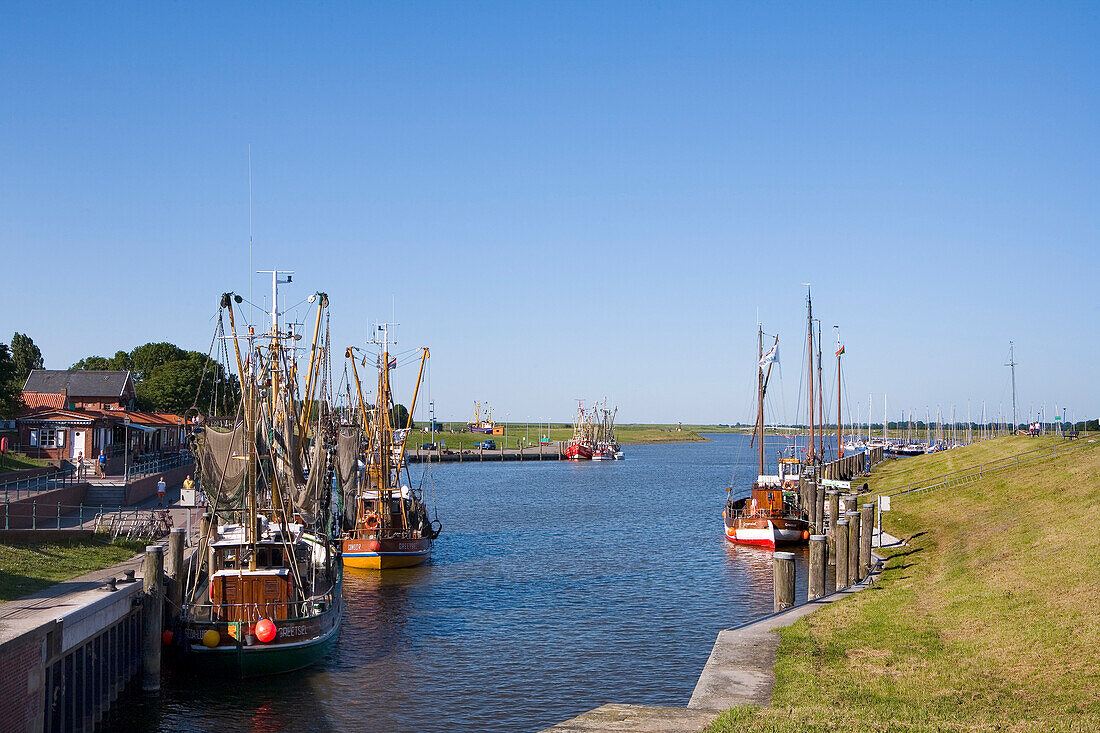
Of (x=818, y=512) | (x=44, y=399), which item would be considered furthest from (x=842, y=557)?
(x=44, y=399)

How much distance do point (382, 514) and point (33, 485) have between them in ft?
58.5

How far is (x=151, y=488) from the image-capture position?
61031 mm

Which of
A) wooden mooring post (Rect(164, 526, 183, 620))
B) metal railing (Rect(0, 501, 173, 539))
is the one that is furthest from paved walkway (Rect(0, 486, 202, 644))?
metal railing (Rect(0, 501, 173, 539))

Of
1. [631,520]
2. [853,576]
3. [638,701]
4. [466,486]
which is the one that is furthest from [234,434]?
[466,486]

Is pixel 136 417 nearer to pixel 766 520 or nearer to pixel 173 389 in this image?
pixel 173 389

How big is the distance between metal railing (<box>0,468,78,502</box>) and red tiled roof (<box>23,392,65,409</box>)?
3520 cm

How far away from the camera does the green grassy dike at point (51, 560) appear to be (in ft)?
94.6

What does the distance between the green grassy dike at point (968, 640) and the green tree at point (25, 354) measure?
137 meters

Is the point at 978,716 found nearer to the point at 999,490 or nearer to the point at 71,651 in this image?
the point at 71,651

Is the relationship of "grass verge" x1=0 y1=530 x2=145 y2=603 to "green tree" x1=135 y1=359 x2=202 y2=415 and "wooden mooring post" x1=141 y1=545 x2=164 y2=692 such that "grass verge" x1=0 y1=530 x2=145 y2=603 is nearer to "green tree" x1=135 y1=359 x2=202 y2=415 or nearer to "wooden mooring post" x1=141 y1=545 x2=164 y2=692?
"wooden mooring post" x1=141 y1=545 x2=164 y2=692

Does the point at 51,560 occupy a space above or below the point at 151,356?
below

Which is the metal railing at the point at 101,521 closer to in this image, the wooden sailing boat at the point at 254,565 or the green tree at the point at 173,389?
the wooden sailing boat at the point at 254,565

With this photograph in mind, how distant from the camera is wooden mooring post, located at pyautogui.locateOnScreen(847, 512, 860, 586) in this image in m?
37.0

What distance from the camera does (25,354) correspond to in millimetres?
144875
